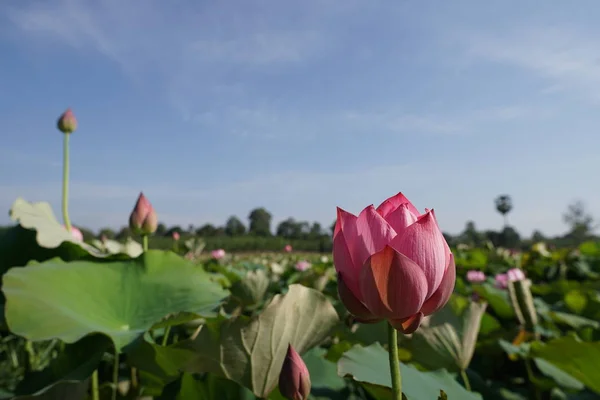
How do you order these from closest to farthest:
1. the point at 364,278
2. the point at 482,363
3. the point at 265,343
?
the point at 364,278 < the point at 265,343 < the point at 482,363

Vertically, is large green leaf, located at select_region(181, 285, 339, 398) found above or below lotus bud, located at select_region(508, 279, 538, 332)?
above

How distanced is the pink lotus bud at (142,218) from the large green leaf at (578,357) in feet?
2.81

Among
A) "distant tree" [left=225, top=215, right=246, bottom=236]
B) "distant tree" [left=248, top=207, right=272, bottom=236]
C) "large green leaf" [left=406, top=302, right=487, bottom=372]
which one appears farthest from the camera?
"distant tree" [left=248, top=207, right=272, bottom=236]

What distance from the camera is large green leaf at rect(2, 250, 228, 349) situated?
720 millimetres

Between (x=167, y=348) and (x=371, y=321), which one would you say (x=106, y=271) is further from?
(x=371, y=321)

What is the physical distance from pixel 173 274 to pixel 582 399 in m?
0.88


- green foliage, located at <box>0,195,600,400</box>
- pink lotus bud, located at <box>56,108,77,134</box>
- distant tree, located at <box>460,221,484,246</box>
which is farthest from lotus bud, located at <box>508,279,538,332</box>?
distant tree, located at <box>460,221,484,246</box>

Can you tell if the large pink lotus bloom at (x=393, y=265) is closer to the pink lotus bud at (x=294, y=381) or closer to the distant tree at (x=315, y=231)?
the pink lotus bud at (x=294, y=381)

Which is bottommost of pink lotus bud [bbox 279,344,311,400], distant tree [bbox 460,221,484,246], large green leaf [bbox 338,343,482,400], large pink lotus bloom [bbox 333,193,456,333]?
distant tree [bbox 460,221,484,246]

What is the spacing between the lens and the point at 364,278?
15.5 inches

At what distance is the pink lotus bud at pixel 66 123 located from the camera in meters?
Result: 1.47

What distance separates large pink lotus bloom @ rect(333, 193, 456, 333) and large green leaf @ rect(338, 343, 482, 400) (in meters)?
0.16

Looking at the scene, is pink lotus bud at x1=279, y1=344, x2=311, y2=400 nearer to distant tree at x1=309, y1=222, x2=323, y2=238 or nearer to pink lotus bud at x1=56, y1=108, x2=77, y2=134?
pink lotus bud at x1=56, y1=108, x2=77, y2=134

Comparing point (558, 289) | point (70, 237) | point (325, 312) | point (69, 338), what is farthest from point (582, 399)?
point (558, 289)
